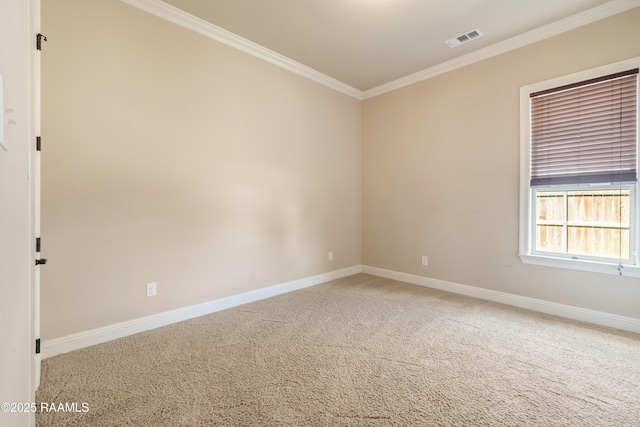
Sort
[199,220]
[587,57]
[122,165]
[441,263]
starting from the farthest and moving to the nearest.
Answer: [441,263] → [199,220] → [587,57] → [122,165]

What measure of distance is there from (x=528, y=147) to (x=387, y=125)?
1858 mm

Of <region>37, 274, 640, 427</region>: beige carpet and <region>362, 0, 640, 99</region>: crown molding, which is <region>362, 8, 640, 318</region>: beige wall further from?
<region>37, 274, 640, 427</region>: beige carpet

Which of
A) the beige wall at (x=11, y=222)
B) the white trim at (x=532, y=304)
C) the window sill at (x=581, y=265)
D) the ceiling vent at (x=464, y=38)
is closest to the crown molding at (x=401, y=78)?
the ceiling vent at (x=464, y=38)

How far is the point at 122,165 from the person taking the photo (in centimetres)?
234

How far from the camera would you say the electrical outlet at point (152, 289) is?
8.18 ft

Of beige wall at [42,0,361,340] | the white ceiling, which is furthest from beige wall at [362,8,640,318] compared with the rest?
beige wall at [42,0,361,340]

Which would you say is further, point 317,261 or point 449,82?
point 317,261

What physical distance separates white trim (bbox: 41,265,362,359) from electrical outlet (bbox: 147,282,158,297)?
0.66 ft

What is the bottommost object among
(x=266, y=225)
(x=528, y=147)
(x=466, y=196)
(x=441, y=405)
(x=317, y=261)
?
(x=441, y=405)

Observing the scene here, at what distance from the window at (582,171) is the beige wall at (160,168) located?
2.58m

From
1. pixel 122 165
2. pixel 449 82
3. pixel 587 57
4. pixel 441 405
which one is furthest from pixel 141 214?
pixel 587 57

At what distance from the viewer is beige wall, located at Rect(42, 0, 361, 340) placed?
209 cm

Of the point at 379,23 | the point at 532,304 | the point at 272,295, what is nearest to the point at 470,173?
the point at 532,304

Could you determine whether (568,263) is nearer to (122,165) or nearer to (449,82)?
(449,82)
